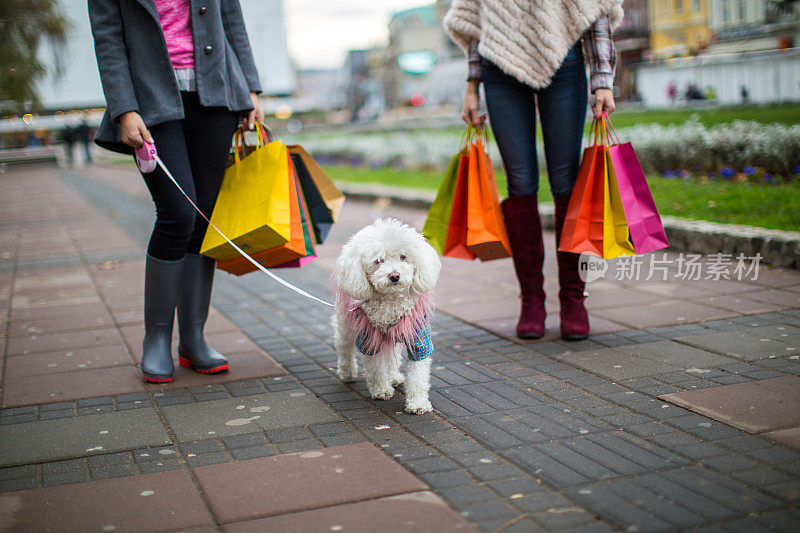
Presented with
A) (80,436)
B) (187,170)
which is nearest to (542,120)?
(187,170)

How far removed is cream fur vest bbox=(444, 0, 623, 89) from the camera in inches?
139

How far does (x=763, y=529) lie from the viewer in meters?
1.94

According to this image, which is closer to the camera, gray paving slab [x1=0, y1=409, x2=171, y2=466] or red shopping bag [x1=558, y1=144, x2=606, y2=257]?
gray paving slab [x1=0, y1=409, x2=171, y2=466]

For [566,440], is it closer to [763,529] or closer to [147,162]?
[763,529]

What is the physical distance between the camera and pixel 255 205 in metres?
3.19

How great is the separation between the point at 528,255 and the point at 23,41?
43.9 feet

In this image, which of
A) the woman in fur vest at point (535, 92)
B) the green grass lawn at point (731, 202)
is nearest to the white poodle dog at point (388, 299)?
the woman in fur vest at point (535, 92)

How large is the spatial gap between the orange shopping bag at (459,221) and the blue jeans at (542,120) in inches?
9.6

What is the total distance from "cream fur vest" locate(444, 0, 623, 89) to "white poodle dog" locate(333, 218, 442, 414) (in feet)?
3.76

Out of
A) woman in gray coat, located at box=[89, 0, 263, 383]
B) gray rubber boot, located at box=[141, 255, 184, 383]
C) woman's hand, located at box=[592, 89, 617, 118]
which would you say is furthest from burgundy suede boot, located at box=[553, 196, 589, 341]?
gray rubber boot, located at box=[141, 255, 184, 383]

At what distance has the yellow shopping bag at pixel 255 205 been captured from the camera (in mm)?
3107

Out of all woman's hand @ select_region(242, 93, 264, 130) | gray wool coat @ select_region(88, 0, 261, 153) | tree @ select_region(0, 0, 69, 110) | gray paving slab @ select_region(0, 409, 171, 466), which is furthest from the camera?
tree @ select_region(0, 0, 69, 110)

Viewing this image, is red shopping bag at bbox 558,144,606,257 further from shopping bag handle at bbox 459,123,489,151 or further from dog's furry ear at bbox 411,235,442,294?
dog's furry ear at bbox 411,235,442,294

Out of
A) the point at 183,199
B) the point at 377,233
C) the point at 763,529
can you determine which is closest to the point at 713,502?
the point at 763,529
